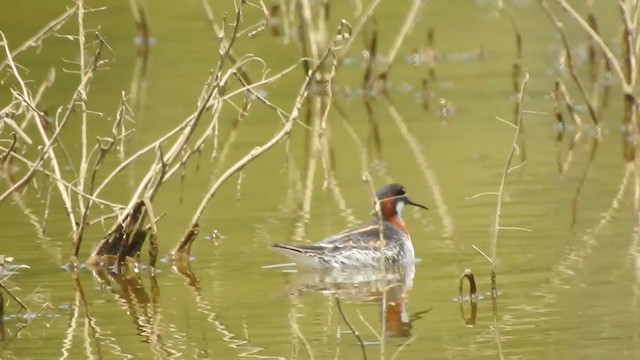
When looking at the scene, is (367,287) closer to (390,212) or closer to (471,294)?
(471,294)

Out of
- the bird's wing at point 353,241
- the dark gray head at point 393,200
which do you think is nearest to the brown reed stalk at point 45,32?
the bird's wing at point 353,241

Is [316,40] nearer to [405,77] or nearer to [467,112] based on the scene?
[467,112]

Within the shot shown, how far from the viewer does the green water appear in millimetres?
9438

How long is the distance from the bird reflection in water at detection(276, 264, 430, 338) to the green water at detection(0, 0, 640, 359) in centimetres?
3

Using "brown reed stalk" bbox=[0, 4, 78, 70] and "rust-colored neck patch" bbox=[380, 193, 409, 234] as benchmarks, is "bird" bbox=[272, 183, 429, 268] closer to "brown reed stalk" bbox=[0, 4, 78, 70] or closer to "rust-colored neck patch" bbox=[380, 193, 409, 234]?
"rust-colored neck patch" bbox=[380, 193, 409, 234]

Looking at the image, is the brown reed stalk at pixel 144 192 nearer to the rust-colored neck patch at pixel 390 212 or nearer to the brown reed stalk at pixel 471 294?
the rust-colored neck patch at pixel 390 212

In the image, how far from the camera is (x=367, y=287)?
11.2 metres

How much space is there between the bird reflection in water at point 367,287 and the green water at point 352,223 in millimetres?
34

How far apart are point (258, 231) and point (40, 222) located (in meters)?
1.83

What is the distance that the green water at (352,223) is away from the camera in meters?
9.44

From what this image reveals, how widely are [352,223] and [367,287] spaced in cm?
200

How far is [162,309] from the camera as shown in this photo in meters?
10.5

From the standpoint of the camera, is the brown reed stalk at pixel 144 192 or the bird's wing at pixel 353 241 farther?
the bird's wing at pixel 353 241

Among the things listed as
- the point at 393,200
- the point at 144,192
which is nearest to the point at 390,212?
the point at 393,200
